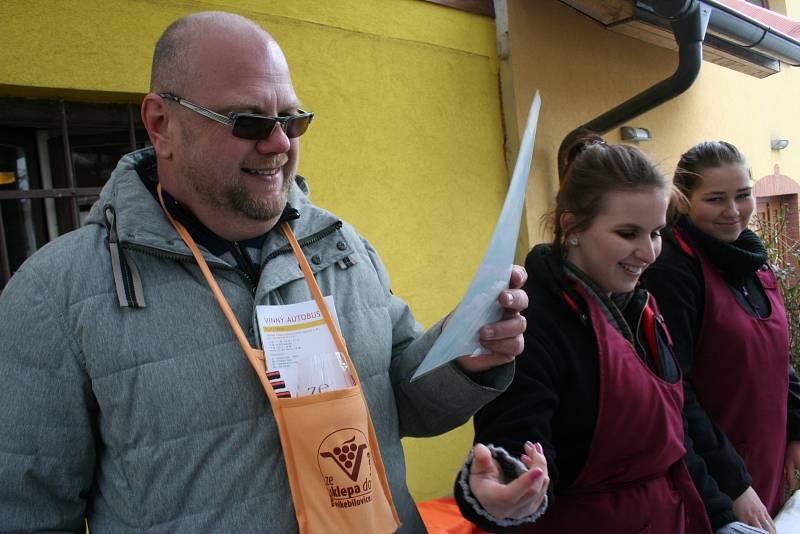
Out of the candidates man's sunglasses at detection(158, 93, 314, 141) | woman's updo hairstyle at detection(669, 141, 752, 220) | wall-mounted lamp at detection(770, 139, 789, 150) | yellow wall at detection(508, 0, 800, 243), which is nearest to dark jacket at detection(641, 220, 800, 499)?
woman's updo hairstyle at detection(669, 141, 752, 220)

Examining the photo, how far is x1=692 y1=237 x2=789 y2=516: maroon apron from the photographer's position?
2.27m

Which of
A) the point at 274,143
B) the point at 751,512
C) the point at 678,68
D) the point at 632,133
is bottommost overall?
the point at 751,512

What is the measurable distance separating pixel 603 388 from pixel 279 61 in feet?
3.63

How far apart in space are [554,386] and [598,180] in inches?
24.5

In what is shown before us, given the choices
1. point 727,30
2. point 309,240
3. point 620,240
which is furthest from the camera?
point 727,30

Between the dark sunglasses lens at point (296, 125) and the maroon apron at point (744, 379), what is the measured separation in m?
1.65

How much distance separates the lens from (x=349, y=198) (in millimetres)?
3637

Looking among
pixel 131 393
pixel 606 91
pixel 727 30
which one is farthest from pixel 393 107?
pixel 727 30

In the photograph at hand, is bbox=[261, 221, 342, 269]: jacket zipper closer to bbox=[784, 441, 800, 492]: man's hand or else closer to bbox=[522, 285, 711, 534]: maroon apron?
bbox=[522, 285, 711, 534]: maroon apron

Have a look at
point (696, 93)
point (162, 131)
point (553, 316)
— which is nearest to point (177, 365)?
point (162, 131)

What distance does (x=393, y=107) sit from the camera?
3877mm

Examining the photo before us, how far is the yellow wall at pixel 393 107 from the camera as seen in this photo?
2848 millimetres

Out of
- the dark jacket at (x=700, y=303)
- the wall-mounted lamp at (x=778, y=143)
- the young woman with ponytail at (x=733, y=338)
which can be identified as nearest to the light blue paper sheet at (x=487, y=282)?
the dark jacket at (x=700, y=303)

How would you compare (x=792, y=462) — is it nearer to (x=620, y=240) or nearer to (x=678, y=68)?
(x=620, y=240)
